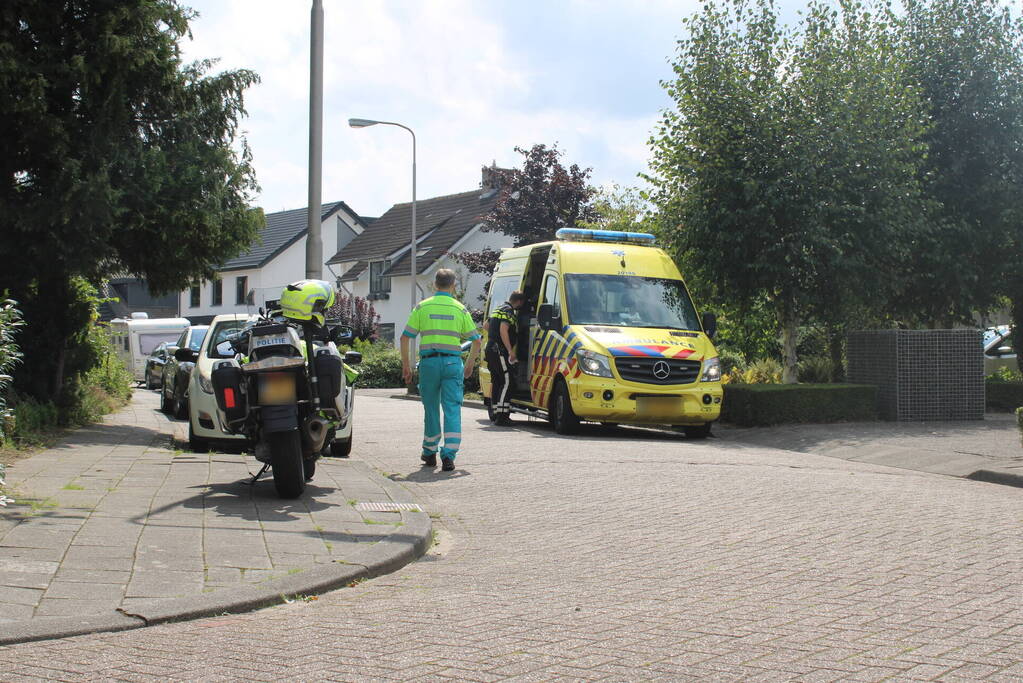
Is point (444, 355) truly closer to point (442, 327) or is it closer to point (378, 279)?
point (442, 327)

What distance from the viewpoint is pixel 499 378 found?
1609 centimetres

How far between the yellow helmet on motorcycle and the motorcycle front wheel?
3.21ft

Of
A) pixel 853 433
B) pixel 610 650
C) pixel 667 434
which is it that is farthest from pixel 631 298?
pixel 610 650

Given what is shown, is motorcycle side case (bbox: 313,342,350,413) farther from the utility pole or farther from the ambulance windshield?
the ambulance windshield

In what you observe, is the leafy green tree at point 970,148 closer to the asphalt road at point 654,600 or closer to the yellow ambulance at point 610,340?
the yellow ambulance at point 610,340

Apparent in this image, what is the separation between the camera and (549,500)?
27.9 ft

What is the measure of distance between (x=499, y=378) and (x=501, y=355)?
0.38 m

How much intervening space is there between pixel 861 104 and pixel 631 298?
5009mm

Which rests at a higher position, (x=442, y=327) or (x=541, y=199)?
(x=541, y=199)

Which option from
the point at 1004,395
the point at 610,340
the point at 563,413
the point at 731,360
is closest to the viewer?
the point at 610,340

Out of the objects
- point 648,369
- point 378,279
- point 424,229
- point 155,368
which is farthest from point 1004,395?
point 378,279

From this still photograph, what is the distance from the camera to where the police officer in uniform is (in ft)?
51.5

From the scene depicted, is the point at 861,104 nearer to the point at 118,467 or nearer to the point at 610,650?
the point at 118,467

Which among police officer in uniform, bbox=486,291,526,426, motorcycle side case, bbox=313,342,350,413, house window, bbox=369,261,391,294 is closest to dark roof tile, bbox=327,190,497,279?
house window, bbox=369,261,391,294
